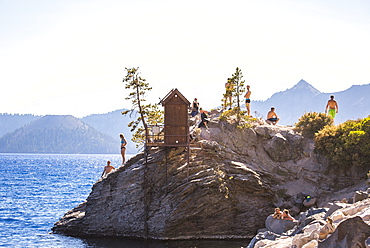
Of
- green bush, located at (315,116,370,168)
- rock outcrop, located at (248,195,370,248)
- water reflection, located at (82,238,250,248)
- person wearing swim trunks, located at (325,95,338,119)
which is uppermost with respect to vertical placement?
person wearing swim trunks, located at (325,95,338,119)

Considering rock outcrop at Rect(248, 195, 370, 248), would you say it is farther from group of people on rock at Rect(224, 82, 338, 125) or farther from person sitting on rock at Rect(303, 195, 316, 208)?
group of people on rock at Rect(224, 82, 338, 125)

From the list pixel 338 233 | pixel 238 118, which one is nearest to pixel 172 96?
pixel 238 118

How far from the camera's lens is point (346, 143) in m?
39.3

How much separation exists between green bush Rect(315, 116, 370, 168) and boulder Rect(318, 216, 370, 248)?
21.2 meters

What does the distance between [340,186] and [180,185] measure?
13.6m

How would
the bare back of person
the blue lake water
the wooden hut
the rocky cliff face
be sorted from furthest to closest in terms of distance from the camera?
the bare back of person < the wooden hut < the rocky cliff face < the blue lake water

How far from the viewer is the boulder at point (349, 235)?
18.5 meters

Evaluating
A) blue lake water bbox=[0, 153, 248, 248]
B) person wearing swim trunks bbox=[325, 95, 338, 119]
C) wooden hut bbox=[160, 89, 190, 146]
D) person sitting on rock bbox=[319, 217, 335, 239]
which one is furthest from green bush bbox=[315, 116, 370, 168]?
person sitting on rock bbox=[319, 217, 335, 239]

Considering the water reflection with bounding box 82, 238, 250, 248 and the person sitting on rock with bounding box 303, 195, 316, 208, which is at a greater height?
the person sitting on rock with bounding box 303, 195, 316, 208

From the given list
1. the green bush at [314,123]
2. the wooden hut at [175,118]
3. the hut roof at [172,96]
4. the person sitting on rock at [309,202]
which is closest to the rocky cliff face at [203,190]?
the person sitting on rock at [309,202]

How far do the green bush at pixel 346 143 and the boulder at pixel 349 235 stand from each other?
835 inches

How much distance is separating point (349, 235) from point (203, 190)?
1961cm

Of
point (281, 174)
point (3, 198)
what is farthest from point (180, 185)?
point (3, 198)

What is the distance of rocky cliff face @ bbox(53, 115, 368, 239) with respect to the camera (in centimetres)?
3762
